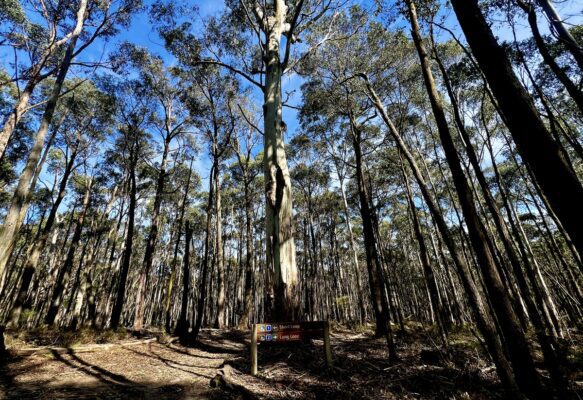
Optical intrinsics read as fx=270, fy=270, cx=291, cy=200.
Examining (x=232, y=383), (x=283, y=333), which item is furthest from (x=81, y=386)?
(x=283, y=333)

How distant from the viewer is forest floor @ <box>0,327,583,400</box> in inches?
131

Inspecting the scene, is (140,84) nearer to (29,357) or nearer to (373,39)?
(373,39)

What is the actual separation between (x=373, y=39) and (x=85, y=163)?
1707 centimetres

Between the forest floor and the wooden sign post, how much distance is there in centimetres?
41

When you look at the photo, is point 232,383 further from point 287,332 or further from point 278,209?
point 278,209

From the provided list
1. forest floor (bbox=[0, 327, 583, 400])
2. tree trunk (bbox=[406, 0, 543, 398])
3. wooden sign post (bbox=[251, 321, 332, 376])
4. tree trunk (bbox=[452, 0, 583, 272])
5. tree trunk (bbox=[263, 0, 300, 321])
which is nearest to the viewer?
tree trunk (bbox=[452, 0, 583, 272])

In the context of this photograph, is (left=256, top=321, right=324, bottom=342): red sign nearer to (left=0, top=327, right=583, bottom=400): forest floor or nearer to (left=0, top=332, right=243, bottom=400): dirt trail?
(left=0, top=327, right=583, bottom=400): forest floor

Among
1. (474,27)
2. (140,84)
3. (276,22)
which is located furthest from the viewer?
(140,84)

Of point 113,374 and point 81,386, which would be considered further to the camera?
point 113,374

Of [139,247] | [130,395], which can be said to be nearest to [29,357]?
[130,395]

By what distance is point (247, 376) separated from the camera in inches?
151

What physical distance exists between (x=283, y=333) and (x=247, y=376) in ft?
2.60

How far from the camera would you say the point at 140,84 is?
13562 millimetres

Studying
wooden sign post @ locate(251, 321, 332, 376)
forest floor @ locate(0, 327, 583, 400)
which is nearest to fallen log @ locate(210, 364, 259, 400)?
forest floor @ locate(0, 327, 583, 400)
